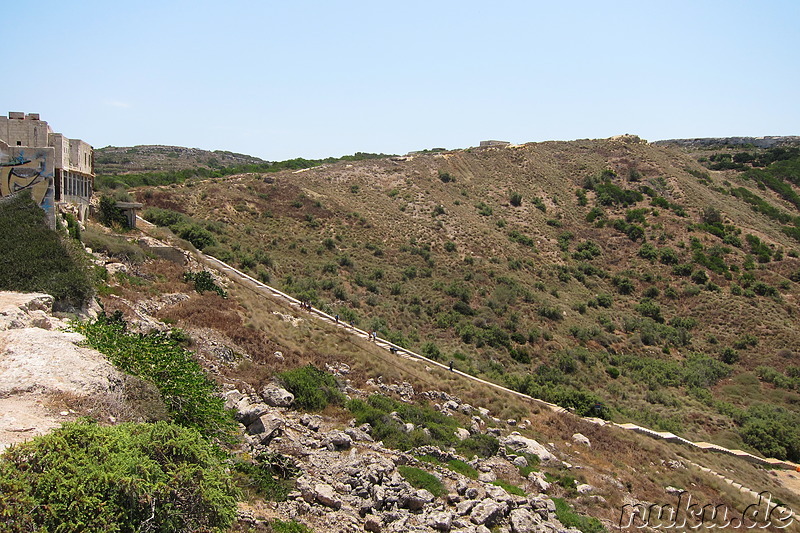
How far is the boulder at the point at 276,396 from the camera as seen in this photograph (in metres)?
14.1

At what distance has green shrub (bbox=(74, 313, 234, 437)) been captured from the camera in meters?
10.1

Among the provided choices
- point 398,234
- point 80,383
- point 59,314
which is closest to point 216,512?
point 80,383

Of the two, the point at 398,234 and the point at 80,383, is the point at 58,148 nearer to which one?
the point at 80,383

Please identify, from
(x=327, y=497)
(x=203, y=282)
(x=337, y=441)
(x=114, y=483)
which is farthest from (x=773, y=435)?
Answer: (x=114, y=483)

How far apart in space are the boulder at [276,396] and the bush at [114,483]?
6.05 m

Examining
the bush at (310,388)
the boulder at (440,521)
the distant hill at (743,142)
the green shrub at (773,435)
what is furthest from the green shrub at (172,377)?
the distant hill at (743,142)

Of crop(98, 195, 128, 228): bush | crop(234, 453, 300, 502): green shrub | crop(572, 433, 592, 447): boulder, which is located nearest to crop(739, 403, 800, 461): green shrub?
crop(572, 433, 592, 447): boulder

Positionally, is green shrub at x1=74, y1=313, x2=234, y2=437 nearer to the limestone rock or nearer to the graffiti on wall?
the limestone rock

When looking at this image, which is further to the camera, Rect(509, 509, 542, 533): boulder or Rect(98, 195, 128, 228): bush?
Rect(98, 195, 128, 228): bush

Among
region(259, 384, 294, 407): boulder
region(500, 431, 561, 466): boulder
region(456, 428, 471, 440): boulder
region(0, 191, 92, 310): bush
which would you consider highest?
region(0, 191, 92, 310): bush

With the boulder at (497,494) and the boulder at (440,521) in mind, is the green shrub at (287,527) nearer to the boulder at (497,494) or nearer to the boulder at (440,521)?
the boulder at (440,521)

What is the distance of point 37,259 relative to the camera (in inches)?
566

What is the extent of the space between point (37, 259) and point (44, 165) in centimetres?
394

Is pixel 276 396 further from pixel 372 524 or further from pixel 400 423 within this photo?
pixel 372 524
